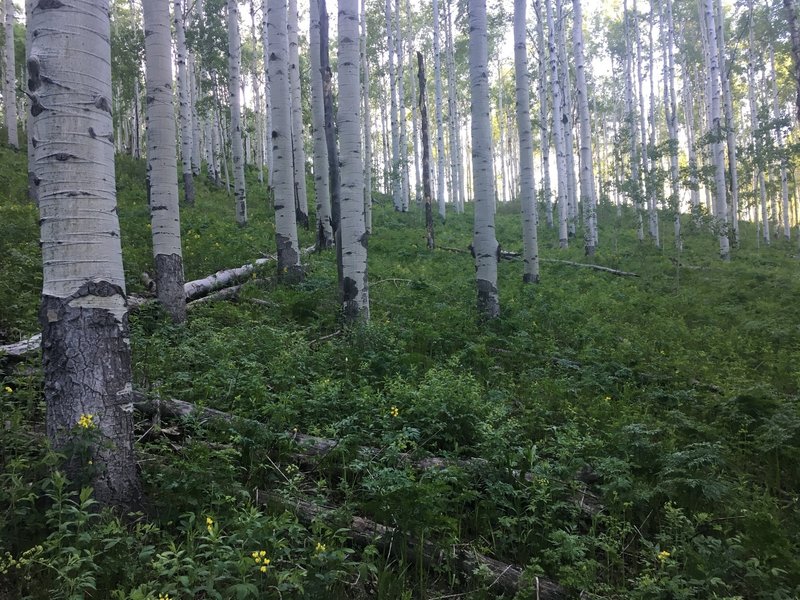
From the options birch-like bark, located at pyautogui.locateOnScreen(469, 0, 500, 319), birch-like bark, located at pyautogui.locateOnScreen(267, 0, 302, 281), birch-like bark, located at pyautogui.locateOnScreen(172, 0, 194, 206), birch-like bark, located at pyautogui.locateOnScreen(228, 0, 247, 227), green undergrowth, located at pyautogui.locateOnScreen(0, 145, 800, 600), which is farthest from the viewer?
birch-like bark, located at pyautogui.locateOnScreen(172, 0, 194, 206)

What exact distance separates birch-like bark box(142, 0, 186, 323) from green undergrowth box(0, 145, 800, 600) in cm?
51

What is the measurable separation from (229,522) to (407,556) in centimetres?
107

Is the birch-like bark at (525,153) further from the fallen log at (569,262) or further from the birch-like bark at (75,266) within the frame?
the birch-like bark at (75,266)

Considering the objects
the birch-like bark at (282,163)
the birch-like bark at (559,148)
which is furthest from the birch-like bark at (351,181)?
the birch-like bark at (559,148)

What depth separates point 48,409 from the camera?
9.18 ft

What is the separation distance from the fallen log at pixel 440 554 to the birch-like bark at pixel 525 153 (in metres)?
8.91

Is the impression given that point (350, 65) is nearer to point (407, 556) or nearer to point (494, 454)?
point (494, 454)

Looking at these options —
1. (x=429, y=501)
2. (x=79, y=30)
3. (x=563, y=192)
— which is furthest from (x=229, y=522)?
(x=563, y=192)

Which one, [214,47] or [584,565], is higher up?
[214,47]

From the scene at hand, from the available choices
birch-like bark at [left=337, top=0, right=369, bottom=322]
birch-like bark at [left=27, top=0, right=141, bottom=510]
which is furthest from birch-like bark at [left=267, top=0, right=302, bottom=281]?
birch-like bark at [left=27, top=0, right=141, bottom=510]

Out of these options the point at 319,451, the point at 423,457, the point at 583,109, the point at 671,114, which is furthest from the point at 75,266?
the point at 671,114

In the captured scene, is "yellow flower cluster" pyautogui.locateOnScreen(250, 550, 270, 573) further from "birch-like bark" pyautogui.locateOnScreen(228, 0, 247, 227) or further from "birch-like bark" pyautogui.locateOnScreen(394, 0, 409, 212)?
"birch-like bark" pyautogui.locateOnScreen(394, 0, 409, 212)

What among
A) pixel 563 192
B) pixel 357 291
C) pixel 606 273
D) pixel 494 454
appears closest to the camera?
pixel 494 454

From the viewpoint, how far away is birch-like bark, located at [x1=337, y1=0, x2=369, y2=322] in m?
6.93
